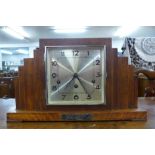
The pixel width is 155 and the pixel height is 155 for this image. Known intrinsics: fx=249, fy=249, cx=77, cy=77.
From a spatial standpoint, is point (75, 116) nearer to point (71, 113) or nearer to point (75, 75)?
point (71, 113)

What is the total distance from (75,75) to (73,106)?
103 mm

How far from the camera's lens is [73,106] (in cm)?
83

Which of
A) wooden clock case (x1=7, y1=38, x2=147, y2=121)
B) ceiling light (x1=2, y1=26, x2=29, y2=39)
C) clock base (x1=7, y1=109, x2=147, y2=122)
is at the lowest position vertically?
clock base (x1=7, y1=109, x2=147, y2=122)

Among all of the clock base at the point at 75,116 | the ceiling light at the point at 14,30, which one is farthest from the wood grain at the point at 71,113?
the ceiling light at the point at 14,30

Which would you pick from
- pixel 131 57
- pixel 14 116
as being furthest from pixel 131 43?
pixel 14 116

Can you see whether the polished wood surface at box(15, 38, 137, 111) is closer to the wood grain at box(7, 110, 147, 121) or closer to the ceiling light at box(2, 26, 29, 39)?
the wood grain at box(7, 110, 147, 121)

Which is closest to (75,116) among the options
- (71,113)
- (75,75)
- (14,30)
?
(71,113)

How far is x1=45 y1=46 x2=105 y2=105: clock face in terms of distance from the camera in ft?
2.73

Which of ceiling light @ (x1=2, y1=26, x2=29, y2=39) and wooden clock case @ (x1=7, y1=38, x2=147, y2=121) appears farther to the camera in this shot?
ceiling light @ (x1=2, y1=26, x2=29, y2=39)

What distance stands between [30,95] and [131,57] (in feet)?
6.51

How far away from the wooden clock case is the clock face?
2 centimetres

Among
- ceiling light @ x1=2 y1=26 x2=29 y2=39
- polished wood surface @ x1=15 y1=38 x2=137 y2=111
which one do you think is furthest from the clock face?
ceiling light @ x1=2 y1=26 x2=29 y2=39

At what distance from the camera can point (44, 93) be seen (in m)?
0.83
